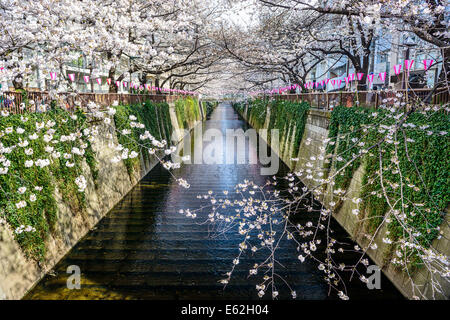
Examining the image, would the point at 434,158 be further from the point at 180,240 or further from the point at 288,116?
the point at 288,116

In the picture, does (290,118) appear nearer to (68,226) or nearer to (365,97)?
(365,97)

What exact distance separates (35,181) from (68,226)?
190 cm

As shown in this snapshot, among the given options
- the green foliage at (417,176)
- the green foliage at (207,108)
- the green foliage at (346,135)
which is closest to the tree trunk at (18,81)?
the green foliage at (417,176)

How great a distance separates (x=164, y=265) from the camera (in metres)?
7.59

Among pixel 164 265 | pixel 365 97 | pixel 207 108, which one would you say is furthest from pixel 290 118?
pixel 207 108

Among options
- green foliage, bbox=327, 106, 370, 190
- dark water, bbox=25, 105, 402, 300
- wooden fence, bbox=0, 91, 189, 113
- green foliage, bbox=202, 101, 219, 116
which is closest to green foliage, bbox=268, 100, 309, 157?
green foliage, bbox=327, 106, 370, 190

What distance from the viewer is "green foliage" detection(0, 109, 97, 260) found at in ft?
19.6

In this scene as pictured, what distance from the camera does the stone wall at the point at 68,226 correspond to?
579cm

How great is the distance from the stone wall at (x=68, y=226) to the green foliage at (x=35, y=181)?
0.23 meters

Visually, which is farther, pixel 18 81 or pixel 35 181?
pixel 18 81

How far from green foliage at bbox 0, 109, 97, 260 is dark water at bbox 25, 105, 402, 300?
1.05m

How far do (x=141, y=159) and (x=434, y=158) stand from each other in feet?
41.8

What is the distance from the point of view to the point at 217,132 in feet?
111
